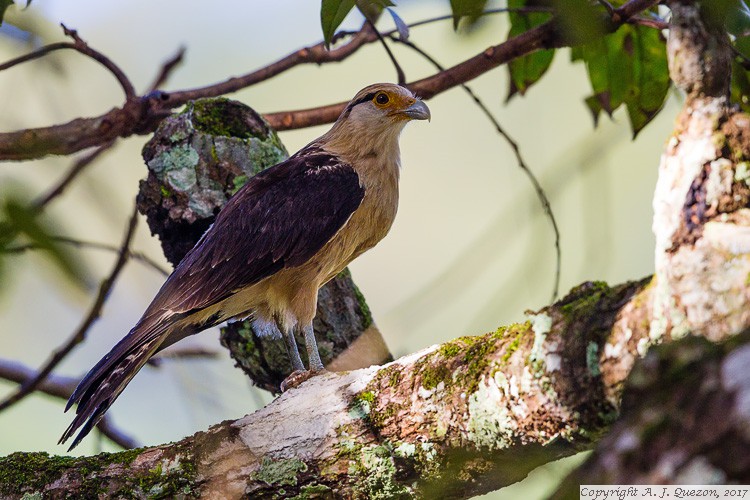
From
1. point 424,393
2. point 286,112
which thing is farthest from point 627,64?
point 424,393

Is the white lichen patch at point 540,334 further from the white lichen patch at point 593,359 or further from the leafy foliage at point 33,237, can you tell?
the leafy foliage at point 33,237

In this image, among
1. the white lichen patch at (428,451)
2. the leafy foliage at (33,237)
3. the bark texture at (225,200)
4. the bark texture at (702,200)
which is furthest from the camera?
the bark texture at (225,200)

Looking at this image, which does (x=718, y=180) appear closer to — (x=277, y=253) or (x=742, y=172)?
(x=742, y=172)

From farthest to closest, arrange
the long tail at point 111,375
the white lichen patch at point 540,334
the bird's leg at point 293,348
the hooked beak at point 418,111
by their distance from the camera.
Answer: the hooked beak at point 418,111 < the bird's leg at point 293,348 < the long tail at point 111,375 < the white lichen patch at point 540,334

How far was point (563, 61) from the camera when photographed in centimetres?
529

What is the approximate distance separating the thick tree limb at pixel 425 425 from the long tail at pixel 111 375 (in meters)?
0.30

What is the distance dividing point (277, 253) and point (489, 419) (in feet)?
6.24

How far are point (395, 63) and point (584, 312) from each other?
253 centimetres

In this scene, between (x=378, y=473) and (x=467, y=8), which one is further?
(x=378, y=473)

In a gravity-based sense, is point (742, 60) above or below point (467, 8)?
above

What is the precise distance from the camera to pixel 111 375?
3521 mm

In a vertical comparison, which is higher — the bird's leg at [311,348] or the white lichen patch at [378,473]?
the bird's leg at [311,348]

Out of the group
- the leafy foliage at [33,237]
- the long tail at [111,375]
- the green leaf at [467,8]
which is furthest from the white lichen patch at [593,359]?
the long tail at [111,375]

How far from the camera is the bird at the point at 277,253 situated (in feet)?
12.7
